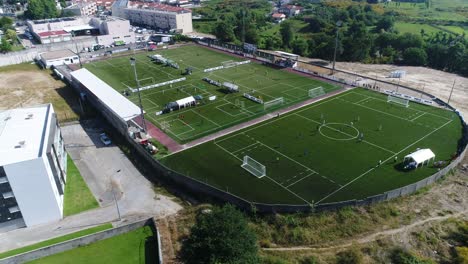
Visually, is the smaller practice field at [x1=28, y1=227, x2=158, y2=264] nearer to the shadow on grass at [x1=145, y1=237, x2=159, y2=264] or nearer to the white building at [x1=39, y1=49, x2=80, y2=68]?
the shadow on grass at [x1=145, y1=237, x2=159, y2=264]

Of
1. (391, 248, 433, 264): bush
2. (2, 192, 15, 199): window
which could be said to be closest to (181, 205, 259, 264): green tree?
(391, 248, 433, 264): bush

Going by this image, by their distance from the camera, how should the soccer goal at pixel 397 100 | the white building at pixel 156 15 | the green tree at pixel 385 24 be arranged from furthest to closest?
the green tree at pixel 385 24 < the white building at pixel 156 15 < the soccer goal at pixel 397 100

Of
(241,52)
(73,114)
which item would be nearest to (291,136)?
(73,114)

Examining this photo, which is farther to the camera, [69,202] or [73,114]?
[73,114]

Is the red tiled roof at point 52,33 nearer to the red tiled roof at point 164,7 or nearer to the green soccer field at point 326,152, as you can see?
the red tiled roof at point 164,7

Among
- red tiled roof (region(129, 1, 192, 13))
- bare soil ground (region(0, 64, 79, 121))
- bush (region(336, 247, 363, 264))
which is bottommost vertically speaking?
bush (region(336, 247, 363, 264))

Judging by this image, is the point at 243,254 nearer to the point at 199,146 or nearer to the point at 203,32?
the point at 199,146

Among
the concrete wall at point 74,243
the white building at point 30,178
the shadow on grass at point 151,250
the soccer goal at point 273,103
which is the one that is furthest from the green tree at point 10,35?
the shadow on grass at point 151,250
